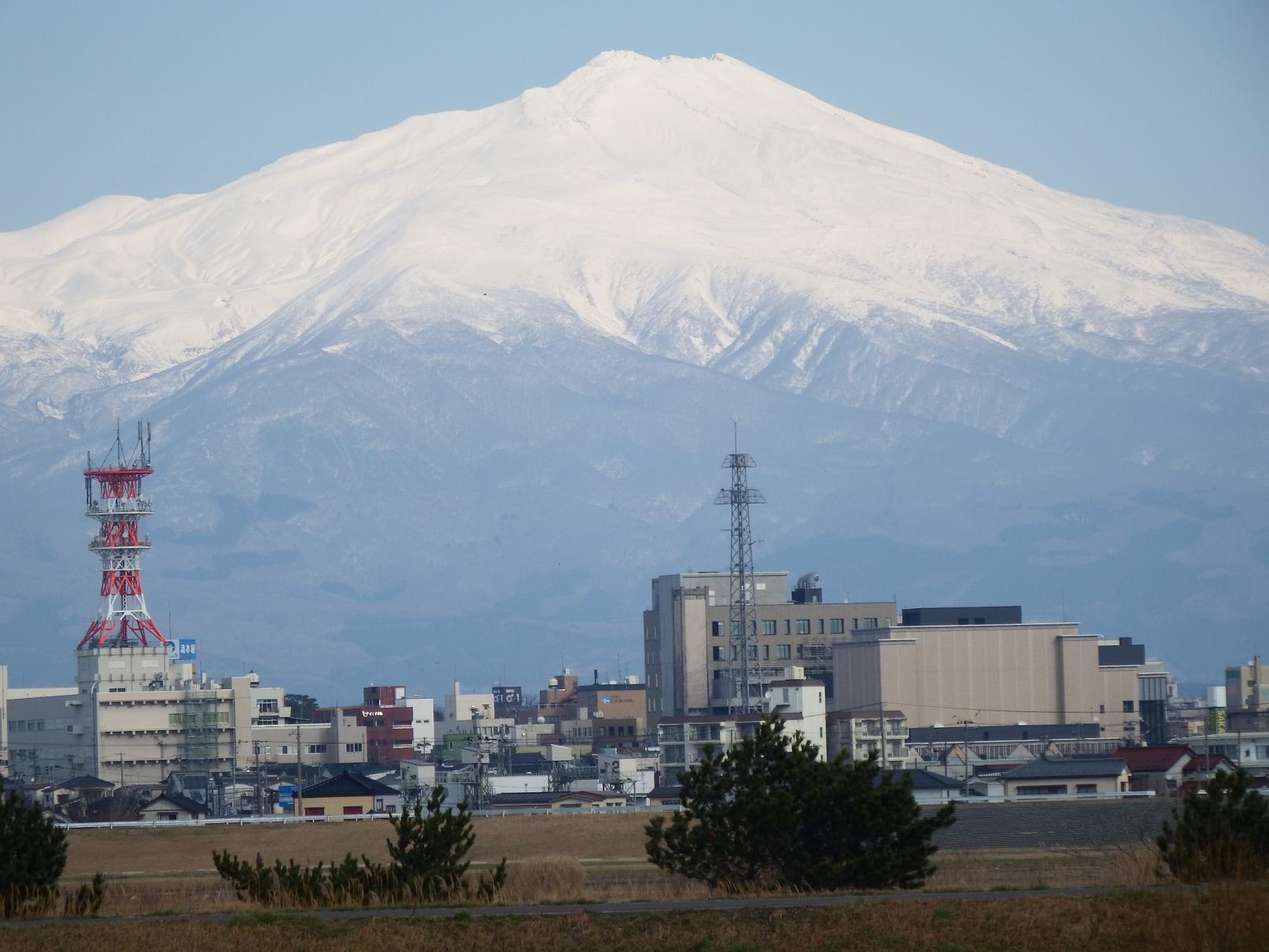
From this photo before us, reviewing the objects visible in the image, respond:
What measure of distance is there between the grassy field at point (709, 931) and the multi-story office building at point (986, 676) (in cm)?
10191

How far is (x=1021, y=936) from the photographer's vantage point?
29.8 metres

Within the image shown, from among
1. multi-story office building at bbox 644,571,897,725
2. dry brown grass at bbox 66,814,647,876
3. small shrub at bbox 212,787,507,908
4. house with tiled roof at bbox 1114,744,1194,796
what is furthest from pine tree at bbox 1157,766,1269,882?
multi-story office building at bbox 644,571,897,725

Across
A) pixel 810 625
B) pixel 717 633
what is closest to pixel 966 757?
pixel 717 633

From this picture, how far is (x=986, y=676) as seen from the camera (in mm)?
135125

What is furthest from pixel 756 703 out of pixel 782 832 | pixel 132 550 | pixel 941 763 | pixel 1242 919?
pixel 1242 919

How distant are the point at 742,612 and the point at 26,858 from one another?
88.9 metres

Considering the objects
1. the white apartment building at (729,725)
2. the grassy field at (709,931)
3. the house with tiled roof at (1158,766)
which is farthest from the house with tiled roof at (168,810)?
the grassy field at (709,931)

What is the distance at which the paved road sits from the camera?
102ft

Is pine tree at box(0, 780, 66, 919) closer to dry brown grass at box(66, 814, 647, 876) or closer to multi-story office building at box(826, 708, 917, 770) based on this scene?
dry brown grass at box(66, 814, 647, 876)

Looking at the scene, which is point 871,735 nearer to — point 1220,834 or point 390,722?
point 390,722

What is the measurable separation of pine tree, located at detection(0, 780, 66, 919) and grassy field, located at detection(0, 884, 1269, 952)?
9.92 ft

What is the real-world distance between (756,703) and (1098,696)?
31981mm

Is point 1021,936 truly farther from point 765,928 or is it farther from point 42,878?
point 42,878

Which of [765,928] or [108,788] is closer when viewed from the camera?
[765,928]
